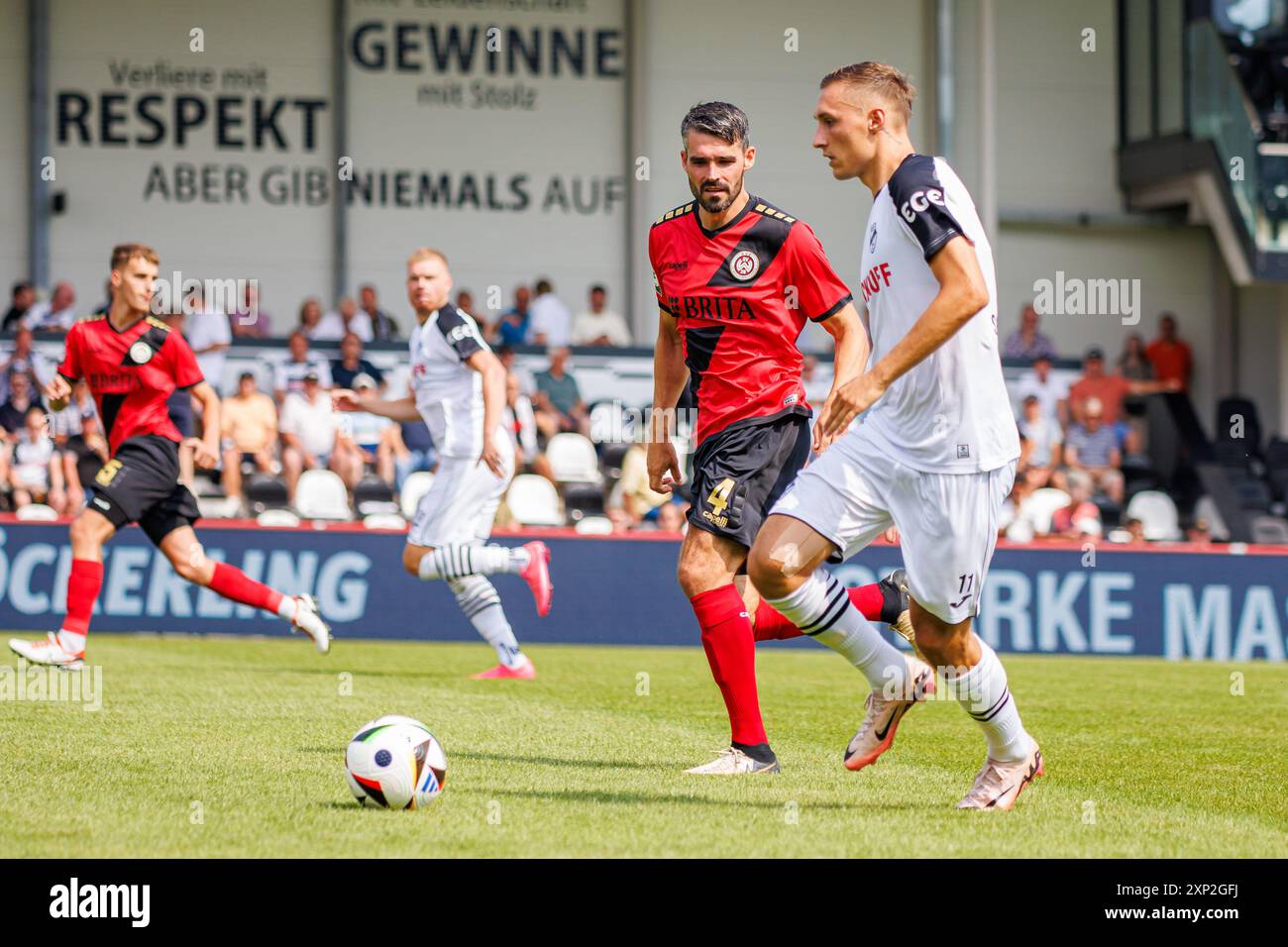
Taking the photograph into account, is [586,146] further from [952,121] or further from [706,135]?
[706,135]

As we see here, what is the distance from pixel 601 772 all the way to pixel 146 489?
4.37m

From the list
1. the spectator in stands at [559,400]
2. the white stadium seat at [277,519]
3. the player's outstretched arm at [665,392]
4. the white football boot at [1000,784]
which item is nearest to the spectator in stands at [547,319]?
the spectator in stands at [559,400]

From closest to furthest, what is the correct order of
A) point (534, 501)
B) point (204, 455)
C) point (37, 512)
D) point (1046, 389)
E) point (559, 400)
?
1. point (204, 455)
2. point (37, 512)
3. point (534, 501)
4. point (559, 400)
5. point (1046, 389)

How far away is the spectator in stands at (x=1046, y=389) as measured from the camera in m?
20.6

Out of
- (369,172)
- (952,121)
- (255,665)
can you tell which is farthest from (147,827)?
(952,121)

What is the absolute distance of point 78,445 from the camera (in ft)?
56.8

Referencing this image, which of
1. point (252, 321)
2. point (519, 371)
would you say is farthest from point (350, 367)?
point (252, 321)

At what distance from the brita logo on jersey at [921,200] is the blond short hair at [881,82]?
460 millimetres

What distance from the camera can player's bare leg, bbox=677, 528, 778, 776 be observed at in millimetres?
6832

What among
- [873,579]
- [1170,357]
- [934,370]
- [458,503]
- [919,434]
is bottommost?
[873,579]

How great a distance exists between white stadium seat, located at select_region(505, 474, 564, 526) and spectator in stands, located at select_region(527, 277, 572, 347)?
3.61 m

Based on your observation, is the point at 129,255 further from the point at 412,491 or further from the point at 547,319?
the point at 547,319

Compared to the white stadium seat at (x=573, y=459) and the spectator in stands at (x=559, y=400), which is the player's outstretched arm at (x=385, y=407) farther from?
the spectator in stands at (x=559, y=400)

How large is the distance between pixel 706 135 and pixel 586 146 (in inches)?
681
